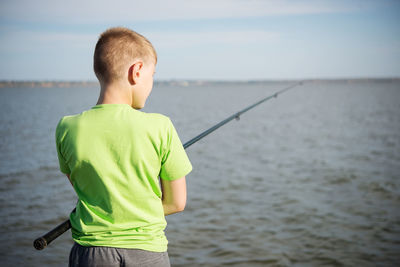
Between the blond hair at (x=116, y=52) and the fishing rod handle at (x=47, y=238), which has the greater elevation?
the blond hair at (x=116, y=52)

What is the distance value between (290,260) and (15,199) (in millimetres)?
6223

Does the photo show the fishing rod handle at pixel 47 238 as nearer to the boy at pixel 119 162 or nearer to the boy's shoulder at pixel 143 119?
the boy at pixel 119 162

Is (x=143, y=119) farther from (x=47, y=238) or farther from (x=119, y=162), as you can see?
(x=47, y=238)

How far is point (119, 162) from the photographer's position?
4.49 ft

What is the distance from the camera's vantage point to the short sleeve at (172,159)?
4.60 ft

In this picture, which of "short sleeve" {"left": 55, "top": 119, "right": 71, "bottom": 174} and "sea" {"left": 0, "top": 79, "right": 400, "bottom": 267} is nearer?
"short sleeve" {"left": 55, "top": 119, "right": 71, "bottom": 174}

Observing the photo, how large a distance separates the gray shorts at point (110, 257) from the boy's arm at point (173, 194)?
0.22 metres

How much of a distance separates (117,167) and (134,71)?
39 cm

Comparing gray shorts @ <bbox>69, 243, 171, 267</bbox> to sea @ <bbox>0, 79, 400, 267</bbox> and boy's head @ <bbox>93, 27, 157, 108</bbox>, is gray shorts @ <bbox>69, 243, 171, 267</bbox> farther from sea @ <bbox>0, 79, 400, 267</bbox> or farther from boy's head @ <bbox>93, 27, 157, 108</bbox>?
sea @ <bbox>0, 79, 400, 267</bbox>

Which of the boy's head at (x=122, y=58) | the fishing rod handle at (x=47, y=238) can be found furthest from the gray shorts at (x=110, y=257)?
the boy's head at (x=122, y=58)

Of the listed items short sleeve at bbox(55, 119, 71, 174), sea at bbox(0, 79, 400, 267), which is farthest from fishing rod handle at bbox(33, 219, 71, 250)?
sea at bbox(0, 79, 400, 267)

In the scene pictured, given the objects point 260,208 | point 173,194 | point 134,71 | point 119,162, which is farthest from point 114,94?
point 260,208

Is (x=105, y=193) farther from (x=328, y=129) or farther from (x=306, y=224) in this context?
(x=328, y=129)

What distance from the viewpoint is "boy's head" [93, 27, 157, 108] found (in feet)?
4.63
